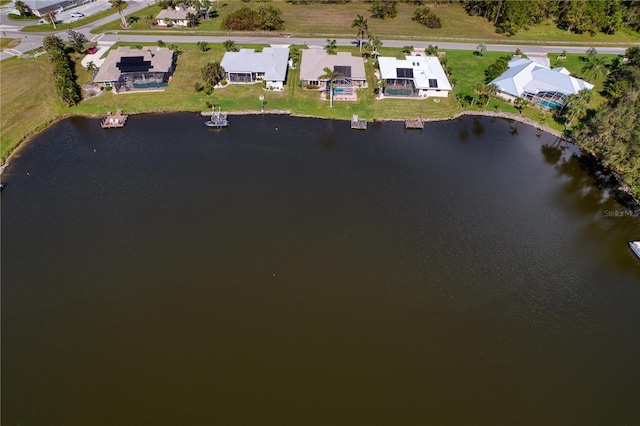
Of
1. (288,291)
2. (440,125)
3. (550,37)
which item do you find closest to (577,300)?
(288,291)

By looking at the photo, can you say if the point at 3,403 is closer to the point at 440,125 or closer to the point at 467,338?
the point at 467,338

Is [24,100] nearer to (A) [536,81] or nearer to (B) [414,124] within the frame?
(B) [414,124]

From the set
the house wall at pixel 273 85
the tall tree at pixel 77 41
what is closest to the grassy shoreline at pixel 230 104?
the house wall at pixel 273 85

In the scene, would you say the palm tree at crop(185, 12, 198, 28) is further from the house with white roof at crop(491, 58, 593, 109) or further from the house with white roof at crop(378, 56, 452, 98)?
the house with white roof at crop(491, 58, 593, 109)

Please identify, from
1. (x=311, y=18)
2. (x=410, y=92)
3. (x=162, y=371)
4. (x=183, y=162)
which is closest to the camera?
(x=162, y=371)

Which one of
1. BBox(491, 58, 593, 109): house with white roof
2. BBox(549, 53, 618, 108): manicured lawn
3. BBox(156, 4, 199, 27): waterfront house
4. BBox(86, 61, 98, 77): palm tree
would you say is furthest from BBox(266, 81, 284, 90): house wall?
BBox(549, 53, 618, 108): manicured lawn

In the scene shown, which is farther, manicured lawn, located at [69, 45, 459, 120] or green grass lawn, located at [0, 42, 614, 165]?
manicured lawn, located at [69, 45, 459, 120]
